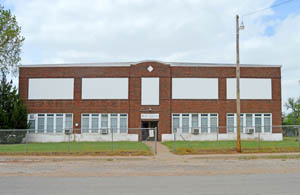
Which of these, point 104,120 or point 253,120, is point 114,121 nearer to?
point 104,120

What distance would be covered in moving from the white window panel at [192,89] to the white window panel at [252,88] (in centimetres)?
173

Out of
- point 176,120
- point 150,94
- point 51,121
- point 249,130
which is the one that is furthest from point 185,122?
point 51,121

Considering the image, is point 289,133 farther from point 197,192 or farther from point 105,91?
point 197,192

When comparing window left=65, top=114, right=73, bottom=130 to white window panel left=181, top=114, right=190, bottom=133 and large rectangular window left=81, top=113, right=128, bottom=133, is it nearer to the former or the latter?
large rectangular window left=81, top=113, right=128, bottom=133

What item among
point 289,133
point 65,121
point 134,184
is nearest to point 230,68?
point 289,133

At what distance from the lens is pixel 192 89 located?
34406 millimetres

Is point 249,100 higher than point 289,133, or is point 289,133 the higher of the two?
point 249,100

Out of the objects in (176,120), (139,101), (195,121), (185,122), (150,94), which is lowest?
(185,122)

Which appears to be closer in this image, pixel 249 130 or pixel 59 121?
pixel 249 130

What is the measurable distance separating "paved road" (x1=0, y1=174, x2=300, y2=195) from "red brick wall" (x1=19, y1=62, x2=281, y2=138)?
22.3 meters

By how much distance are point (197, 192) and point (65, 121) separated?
1083 inches

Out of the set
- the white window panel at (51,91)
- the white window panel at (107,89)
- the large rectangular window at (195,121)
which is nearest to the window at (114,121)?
the white window panel at (107,89)

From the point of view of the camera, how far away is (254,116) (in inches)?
1368

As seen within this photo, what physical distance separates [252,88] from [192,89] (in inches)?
266
